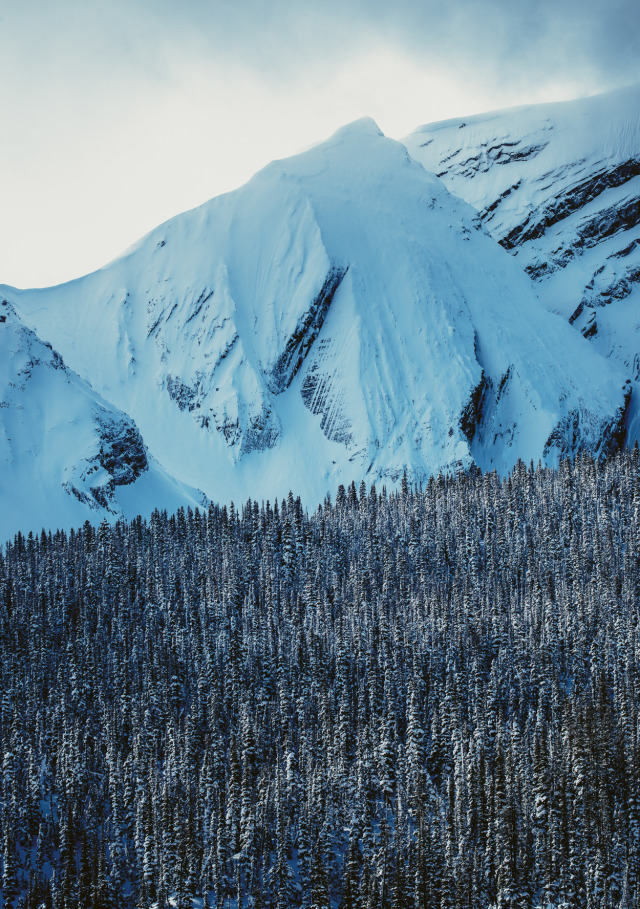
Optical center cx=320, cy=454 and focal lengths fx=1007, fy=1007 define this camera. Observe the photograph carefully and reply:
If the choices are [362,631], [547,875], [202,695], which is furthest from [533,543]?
[547,875]

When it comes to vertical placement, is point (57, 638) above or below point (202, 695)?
above

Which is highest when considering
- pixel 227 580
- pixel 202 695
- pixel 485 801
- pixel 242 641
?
pixel 227 580

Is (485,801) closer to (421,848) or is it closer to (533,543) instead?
(421,848)

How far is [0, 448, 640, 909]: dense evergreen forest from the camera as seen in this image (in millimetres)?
87562

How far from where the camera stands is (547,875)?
274 ft

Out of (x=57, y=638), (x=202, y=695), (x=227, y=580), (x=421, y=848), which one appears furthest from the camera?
(x=227, y=580)

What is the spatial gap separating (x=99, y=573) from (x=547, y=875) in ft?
353

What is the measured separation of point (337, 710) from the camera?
392ft

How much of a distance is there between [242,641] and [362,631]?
1702cm

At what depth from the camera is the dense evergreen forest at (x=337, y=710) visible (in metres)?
87.6

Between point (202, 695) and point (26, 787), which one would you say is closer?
point (26, 787)

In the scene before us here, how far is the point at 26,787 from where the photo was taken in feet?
354

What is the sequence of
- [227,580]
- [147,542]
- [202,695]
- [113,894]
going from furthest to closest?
[147,542]
[227,580]
[202,695]
[113,894]

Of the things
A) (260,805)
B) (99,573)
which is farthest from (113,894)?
(99,573)
